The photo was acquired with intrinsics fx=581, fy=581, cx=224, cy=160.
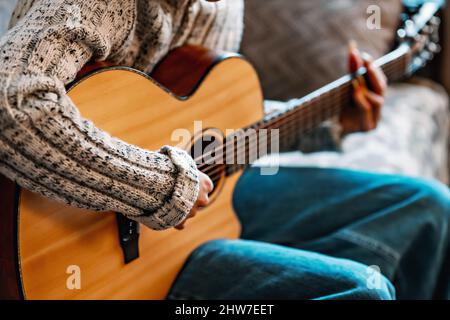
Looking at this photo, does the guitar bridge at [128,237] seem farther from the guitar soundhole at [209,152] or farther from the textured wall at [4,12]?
the textured wall at [4,12]

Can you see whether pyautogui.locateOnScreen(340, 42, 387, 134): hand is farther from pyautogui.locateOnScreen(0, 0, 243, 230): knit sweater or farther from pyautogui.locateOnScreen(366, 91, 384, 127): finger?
pyautogui.locateOnScreen(0, 0, 243, 230): knit sweater

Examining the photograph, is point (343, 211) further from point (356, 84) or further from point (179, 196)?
point (179, 196)

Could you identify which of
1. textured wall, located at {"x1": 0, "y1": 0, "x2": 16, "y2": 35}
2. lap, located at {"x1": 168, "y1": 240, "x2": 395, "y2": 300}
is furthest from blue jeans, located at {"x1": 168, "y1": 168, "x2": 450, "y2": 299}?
textured wall, located at {"x1": 0, "y1": 0, "x2": 16, "y2": 35}

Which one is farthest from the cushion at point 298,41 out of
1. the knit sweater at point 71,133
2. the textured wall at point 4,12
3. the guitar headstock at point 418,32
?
the knit sweater at point 71,133

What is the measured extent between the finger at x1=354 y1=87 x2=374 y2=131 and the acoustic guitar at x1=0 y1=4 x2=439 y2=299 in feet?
0.55

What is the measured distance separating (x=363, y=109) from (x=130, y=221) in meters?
Result: 0.62

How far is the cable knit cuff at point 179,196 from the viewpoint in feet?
2.26

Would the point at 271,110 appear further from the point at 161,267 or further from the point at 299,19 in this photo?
the point at 299,19

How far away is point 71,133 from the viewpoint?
2.00 ft

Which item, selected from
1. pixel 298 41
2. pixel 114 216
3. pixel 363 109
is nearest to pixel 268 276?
pixel 114 216

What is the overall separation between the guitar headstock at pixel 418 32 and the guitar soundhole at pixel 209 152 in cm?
68
